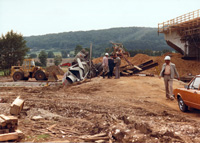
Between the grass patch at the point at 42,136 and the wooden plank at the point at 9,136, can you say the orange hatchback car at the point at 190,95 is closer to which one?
the grass patch at the point at 42,136

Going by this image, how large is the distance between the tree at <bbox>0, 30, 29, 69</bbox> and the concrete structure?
89.8ft

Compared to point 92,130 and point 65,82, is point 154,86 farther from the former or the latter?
point 92,130

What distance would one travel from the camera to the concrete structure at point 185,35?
33375mm

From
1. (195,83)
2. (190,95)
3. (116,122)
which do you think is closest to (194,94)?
(190,95)

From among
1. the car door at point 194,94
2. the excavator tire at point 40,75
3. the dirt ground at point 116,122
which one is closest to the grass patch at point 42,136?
the dirt ground at point 116,122

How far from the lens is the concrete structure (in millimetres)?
33375

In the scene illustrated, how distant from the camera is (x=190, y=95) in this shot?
8836 mm

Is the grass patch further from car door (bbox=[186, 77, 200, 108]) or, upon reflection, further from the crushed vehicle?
the crushed vehicle

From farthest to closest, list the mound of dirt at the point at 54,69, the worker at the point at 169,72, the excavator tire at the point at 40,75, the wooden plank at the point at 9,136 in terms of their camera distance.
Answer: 1. the mound of dirt at the point at 54,69
2. the excavator tire at the point at 40,75
3. the worker at the point at 169,72
4. the wooden plank at the point at 9,136

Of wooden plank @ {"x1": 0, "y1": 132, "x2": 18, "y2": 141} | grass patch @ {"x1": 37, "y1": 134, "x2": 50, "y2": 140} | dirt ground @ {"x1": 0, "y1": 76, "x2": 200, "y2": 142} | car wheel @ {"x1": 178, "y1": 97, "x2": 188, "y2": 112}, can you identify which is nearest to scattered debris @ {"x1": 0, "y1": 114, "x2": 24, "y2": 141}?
wooden plank @ {"x1": 0, "y1": 132, "x2": 18, "y2": 141}

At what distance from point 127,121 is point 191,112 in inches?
129

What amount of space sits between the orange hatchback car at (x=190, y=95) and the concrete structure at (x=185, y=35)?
81.8 feet

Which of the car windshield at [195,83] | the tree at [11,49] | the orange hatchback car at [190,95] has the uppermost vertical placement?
the tree at [11,49]

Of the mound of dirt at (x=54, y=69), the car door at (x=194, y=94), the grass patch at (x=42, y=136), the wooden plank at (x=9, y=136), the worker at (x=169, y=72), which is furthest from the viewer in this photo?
the mound of dirt at (x=54, y=69)
